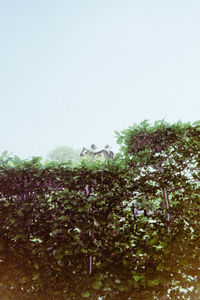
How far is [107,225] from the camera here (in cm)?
458

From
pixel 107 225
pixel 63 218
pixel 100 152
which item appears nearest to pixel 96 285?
pixel 107 225

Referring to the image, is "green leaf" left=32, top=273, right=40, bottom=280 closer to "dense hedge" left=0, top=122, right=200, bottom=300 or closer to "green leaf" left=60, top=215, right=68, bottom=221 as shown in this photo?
"dense hedge" left=0, top=122, right=200, bottom=300

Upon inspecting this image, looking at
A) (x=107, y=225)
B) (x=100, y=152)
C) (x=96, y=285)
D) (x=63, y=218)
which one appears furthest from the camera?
(x=100, y=152)

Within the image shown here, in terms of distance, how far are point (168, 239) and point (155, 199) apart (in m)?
0.87

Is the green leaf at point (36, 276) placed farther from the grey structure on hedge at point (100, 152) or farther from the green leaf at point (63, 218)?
the grey structure on hedge at point (100, 152)

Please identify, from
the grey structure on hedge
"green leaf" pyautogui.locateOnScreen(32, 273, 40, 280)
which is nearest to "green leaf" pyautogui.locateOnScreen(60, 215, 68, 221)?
"green leaf" pyautogui.locateOnScreen(32, 273, 40, 280)

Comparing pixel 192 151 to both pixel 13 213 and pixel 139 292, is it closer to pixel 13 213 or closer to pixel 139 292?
pixel 139 292

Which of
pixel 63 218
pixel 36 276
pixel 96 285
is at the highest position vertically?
pixel 63 218

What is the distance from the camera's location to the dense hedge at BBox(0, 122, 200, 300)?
4.20m

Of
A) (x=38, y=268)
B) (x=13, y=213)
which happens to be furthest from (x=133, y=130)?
(x=38, y=268)

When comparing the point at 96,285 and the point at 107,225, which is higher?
the point at 107,225

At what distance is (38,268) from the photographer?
4215mm

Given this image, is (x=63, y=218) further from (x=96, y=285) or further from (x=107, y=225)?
(x=96, y=285)

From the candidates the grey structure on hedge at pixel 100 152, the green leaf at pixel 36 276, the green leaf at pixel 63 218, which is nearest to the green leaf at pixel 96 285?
the green leaf at pixel 36 276
